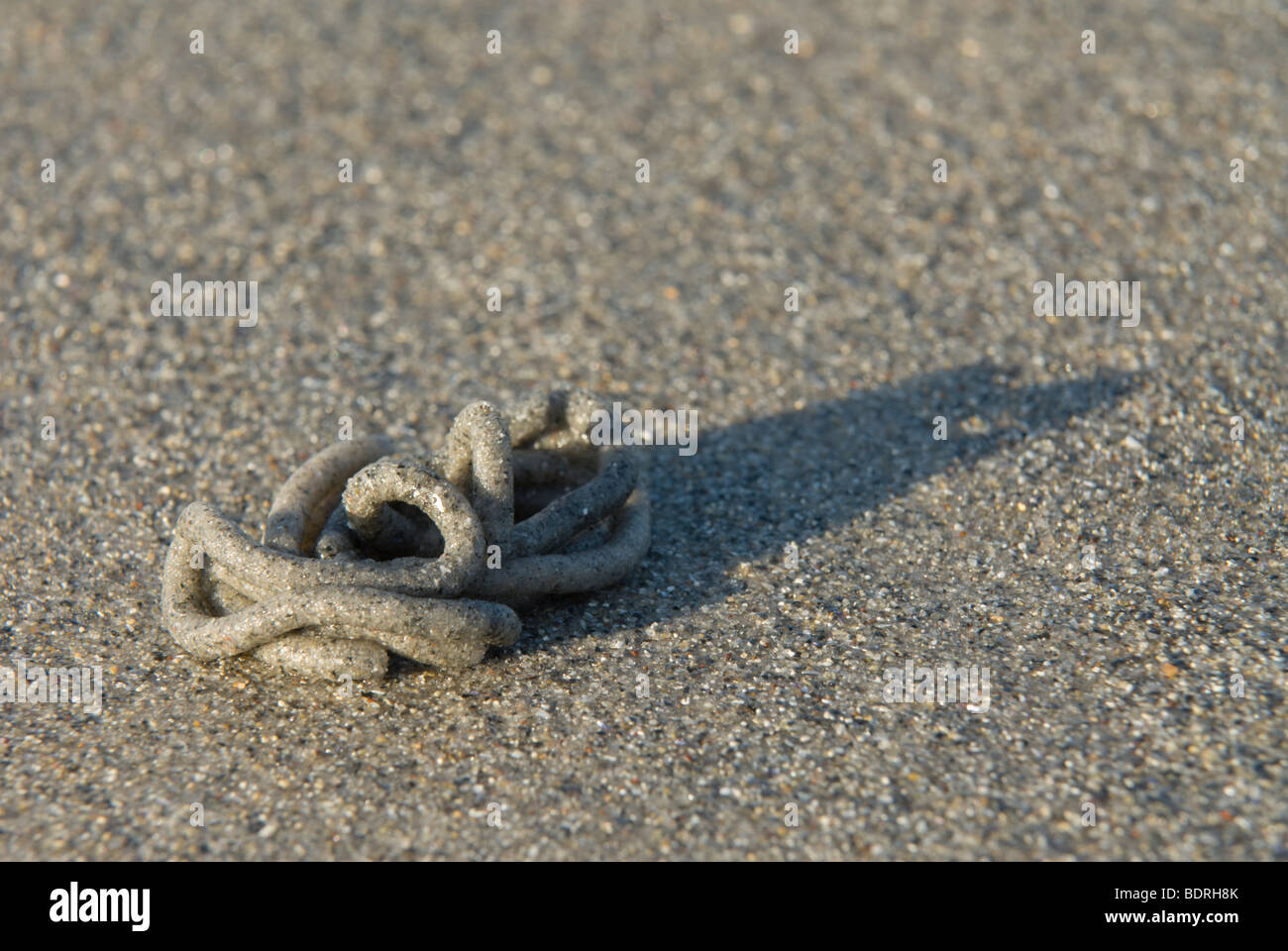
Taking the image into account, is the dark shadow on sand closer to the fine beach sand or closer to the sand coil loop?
the fine beach sand

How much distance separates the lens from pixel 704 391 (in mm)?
5246

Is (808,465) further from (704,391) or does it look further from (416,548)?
(416,548)

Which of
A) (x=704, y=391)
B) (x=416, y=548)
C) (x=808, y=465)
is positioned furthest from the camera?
(x=704, y=391)

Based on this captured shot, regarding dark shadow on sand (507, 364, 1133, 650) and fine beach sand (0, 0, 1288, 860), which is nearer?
fine beach sand (0, 0, 1288, 860)

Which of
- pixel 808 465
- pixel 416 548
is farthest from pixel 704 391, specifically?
pixel 416 548

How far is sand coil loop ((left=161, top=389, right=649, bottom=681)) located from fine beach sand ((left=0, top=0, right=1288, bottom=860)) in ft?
0.67

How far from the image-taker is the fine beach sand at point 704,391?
341cm

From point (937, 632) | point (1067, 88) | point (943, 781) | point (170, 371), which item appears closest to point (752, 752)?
point (943, 781)

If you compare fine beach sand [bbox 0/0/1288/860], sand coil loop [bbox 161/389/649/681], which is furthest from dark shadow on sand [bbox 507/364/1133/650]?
sand coil loop [bbox 161/389/649/681]

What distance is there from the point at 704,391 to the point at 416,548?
5.60 feet

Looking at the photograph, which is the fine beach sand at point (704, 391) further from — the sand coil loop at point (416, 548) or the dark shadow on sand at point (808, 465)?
the sand coil loop at point (416, 548)

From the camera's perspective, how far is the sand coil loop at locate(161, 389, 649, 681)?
11.7ft

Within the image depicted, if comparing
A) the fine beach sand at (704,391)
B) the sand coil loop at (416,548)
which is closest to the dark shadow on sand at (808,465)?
the fine beach sand at (704,391)
